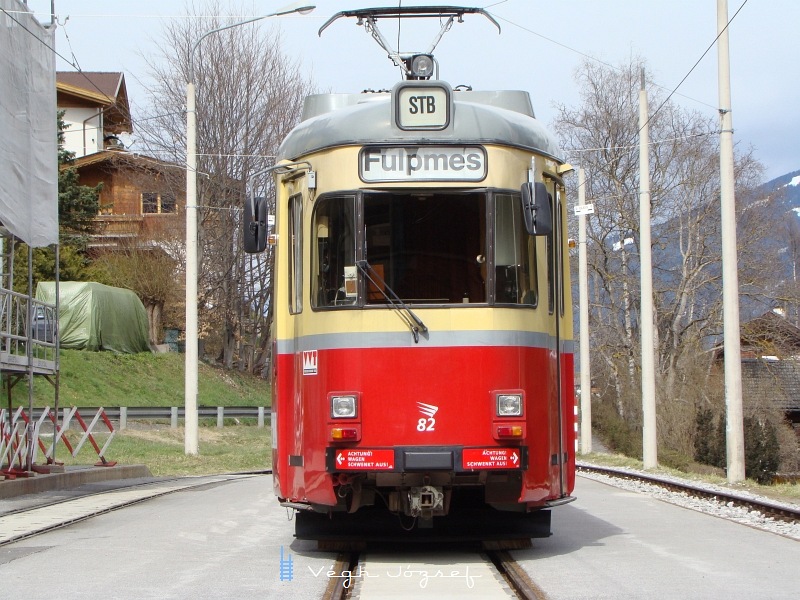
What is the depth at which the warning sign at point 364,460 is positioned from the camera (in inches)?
364

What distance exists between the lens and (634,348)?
48.8 meters

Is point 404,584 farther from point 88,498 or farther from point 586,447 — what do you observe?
point 586,447

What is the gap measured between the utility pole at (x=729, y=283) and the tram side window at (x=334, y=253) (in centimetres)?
1272

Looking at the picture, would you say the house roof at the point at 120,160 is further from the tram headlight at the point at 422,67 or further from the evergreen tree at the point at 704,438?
the tram headlight at the point at 422,67

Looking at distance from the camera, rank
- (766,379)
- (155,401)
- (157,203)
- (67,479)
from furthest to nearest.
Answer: (157,203)
(766,379)
(155,401)
(67,479)

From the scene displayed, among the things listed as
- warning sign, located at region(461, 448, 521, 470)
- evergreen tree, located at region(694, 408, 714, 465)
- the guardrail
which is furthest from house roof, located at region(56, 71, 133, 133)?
warning sign, located at region(461, 448, 521, 470)

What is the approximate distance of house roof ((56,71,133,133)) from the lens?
57062 millimetres

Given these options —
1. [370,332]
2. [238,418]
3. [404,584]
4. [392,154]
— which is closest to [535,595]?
[404,584]

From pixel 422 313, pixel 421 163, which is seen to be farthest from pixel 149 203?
pixel 422 313

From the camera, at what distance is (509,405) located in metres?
9.42

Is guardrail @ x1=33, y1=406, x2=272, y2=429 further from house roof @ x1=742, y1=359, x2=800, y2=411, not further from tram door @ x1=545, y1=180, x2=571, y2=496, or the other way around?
tram door @ x1=545, y1=180, x2=571, y2=496

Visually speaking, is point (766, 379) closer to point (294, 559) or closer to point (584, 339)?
point (584, 339)

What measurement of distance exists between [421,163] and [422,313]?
116 cm

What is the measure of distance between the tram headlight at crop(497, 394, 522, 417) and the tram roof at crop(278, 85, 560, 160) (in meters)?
1.98
